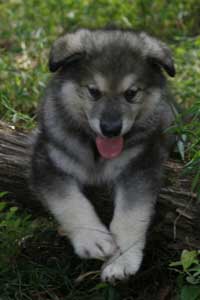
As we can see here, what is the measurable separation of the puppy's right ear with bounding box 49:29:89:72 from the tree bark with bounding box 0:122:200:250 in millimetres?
601

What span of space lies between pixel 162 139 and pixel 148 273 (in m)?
0.80

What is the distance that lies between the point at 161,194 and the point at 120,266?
535mm

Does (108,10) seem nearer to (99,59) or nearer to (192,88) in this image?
(192,88)

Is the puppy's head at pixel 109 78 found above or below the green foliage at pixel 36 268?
above

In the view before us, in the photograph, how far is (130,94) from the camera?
409cm

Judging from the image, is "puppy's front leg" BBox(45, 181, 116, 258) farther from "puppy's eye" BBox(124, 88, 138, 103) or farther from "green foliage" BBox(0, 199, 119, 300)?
"puppy's eye" BBox(124, 88, 138, 103)

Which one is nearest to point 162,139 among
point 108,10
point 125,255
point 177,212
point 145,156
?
point 145,156

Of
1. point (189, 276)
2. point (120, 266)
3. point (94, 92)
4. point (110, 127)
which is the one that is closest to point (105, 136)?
point (110, 127)

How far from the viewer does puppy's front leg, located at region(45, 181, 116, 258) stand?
12.8 ft

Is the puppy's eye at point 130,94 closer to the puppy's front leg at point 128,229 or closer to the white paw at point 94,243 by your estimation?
the puppy's front leg at point 128,229

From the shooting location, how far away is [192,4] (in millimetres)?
7887

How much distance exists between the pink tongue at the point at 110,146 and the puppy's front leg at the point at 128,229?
0.67 ft

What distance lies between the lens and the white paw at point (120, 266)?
150 inches

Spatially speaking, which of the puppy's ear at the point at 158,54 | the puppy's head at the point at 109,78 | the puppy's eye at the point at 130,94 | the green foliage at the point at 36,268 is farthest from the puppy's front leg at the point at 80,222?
the puppy's ear at the point at 158,54
